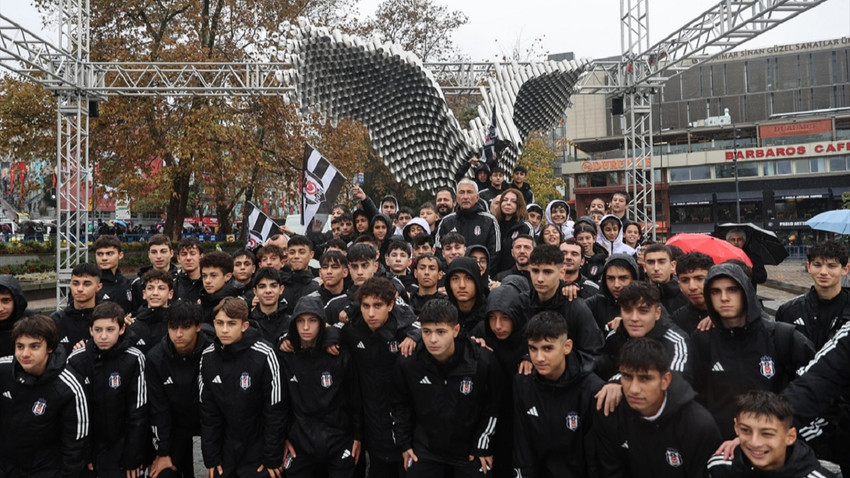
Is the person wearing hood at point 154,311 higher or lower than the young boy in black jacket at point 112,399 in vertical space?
higher

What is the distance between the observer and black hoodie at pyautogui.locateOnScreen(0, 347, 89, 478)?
3.58 m

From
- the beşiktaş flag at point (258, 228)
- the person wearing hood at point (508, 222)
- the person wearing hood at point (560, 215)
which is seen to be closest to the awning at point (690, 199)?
the person wearing hood at point (560, 215)

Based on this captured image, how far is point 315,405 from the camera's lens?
152 inches

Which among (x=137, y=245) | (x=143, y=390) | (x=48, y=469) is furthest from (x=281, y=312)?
(x=137, y=245)

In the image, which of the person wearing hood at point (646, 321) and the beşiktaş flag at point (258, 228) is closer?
the person wearing hood at point (646, 321)

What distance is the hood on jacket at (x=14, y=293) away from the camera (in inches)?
167

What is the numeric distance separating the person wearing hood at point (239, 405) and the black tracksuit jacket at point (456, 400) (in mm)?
870

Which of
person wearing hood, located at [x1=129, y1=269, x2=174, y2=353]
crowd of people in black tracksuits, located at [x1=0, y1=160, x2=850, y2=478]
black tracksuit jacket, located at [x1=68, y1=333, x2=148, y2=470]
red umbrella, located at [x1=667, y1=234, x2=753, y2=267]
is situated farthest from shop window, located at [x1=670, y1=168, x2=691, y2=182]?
black tracksuit jacket, located at [x1=68, y1=333, x2=148, y2=470]

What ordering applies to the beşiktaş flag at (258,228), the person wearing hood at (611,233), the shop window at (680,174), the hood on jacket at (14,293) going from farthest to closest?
the shop window at (680,174) < the beşiktaş flag at (258,228) < the person wearing hood at (611,233) < the hood on jacket at (14,293)

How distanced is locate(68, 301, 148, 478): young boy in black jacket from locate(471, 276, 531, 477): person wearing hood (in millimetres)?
2275

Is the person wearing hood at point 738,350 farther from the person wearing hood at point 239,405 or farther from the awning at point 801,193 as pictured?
the awning at point 801,193

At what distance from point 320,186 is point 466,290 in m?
4.33

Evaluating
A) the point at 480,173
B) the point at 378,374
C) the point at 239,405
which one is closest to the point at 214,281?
the point at 239,405

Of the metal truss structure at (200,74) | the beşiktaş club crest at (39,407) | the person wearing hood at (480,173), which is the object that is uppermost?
the metal truss structure at (200,74)
